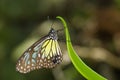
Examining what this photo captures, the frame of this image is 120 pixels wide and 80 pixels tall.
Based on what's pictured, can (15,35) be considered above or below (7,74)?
above

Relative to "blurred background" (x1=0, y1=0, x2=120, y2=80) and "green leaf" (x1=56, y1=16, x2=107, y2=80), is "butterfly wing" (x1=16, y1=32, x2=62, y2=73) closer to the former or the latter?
"green leaf" (x1=56, y1=16, x2=107, y2=80)

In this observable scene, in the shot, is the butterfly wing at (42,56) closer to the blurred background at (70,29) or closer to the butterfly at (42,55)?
the butterfly at (42,55)

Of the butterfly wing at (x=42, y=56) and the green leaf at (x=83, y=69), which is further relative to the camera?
the butterfly wing at (x=42, y=56)

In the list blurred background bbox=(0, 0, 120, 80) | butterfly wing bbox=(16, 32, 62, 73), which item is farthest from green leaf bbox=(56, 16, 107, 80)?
blurred background bbox=(0, 0, 120, 80)

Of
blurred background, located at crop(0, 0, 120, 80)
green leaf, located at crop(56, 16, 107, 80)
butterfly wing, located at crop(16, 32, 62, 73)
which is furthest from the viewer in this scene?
blurred background, located at crop(0, 0, 120, 80)

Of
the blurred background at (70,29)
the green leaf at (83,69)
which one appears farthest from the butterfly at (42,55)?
the blurred background at (70,29)

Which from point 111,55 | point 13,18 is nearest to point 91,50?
point 111,55

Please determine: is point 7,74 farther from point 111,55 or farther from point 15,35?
point 111,55
